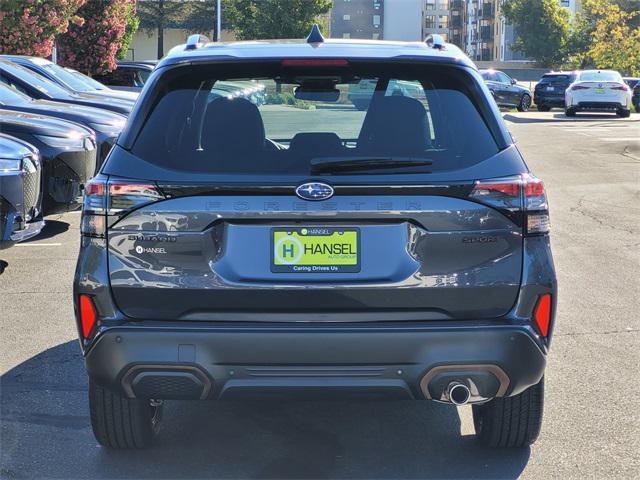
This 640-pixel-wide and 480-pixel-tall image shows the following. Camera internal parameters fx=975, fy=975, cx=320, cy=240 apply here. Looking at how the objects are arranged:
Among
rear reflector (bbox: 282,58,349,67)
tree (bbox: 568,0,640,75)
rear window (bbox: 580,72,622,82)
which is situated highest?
tree (bbox: 568,0,640,75)

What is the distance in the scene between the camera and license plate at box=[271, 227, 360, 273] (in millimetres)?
3555

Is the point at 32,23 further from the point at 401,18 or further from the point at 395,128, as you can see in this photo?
the point at 401,18

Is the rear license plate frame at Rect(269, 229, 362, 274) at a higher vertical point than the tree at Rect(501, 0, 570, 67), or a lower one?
lower

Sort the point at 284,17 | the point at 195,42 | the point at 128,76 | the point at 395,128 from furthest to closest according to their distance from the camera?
Result: the point at 284,17 → the point at 128,76 → the point at 195,42 → the point at 395,128

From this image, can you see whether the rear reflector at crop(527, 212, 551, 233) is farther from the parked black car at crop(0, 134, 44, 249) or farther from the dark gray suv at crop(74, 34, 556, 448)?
the parked black car at crop(0, 134, 44, 249)

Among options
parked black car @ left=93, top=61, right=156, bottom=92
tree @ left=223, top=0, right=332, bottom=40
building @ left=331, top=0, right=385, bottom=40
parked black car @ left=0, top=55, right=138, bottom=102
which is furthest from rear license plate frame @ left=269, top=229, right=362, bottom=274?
building @ left=331, top=0, right=385, bottom=40

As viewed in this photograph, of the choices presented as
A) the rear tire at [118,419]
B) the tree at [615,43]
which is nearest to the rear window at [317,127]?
the rear tire at [118,419]

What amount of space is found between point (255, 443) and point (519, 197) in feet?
5.49

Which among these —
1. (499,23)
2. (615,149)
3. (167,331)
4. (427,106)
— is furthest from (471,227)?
(499,23)

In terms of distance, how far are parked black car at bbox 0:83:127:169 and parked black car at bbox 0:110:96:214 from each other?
1.14 meters

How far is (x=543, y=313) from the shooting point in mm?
3703

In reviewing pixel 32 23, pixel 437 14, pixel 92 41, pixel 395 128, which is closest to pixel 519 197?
pixel 395 128

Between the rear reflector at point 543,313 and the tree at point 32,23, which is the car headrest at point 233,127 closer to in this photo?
the rear reflector at point 543,313

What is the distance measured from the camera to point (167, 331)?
354 cm
